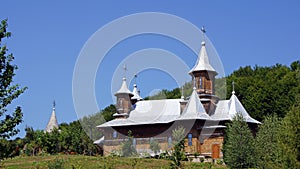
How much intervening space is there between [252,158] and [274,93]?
2525 cm

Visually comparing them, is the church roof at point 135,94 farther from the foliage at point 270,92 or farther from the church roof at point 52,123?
the foliage at point 270,92

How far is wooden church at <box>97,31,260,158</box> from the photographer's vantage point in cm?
3981

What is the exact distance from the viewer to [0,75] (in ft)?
42.3

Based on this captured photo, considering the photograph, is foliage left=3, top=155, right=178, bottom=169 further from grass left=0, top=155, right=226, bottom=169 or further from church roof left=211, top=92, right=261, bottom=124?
church roof left=211, top=92, right=261, bottom=124

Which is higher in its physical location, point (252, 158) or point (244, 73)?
point (244, 73)

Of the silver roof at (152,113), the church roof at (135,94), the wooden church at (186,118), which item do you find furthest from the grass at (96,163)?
the church roof at (135,94)

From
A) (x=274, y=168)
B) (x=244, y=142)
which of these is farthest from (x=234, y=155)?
(x=274, y=168)

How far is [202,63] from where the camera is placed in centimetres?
4456

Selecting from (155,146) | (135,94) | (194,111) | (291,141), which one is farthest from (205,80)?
(291,141)

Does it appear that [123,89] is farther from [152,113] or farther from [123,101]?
[152,113]

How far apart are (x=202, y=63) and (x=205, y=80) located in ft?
5.20

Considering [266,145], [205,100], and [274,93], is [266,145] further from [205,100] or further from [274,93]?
[274,93]

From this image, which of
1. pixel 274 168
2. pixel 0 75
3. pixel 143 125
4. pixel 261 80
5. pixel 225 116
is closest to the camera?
pixel 0 75

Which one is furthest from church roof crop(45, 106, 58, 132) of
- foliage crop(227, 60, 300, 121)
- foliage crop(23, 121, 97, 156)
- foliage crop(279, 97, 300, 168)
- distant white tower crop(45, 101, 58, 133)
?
foliage crop(279, 97, 300, 168)
